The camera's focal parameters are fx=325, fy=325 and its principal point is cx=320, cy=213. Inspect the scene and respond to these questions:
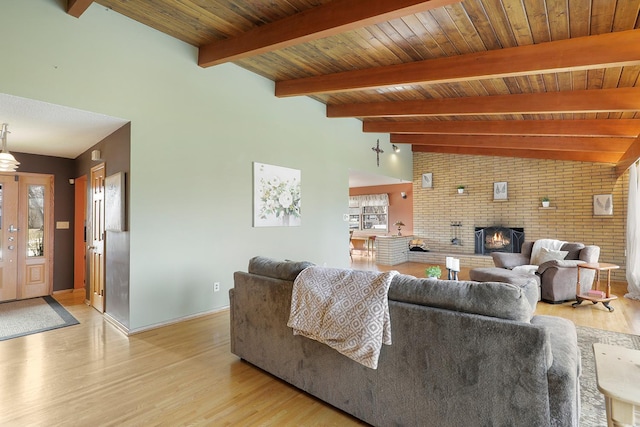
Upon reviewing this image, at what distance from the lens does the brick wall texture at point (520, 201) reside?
6641 mm

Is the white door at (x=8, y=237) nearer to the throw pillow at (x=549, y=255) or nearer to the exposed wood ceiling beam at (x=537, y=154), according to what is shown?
the throw pillow at (x=549, y=255)

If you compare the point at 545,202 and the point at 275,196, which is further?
the point at 545,202

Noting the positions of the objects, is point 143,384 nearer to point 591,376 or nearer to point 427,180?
point 591,376

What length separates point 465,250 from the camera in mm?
8500

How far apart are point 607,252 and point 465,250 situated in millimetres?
2788

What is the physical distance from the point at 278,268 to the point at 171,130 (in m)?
2.42

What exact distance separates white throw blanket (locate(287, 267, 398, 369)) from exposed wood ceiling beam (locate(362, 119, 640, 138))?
4.87 metres

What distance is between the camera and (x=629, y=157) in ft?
17.4

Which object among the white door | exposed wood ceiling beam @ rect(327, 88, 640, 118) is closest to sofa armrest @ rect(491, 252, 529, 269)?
exposed wood ceiling beam @ rect(327, 88, 640, 118)

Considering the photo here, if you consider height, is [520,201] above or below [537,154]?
below

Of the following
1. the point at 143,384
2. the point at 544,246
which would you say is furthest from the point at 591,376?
the point at 544,246

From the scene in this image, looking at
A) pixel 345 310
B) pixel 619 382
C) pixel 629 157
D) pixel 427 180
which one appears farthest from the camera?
pixel 427 180

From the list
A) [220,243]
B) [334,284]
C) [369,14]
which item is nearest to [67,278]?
[220,243]

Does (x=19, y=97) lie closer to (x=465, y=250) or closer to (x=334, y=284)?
(x=334, y=284)
